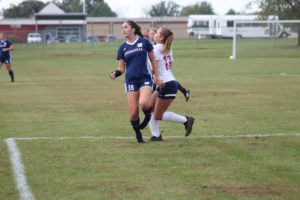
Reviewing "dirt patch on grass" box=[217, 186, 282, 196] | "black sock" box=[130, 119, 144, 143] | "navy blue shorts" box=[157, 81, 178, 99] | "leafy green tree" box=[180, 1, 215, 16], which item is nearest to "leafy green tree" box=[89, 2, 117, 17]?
"leafy green tree" box=[180, 1, 215, 16]

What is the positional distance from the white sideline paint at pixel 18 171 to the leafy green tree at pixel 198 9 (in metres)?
142

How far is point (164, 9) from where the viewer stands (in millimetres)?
156375

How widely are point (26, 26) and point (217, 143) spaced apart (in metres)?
91.0

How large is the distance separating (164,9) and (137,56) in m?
151

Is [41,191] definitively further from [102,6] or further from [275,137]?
[102,6]

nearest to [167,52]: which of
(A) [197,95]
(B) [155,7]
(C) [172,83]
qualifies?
(C) [172,83]

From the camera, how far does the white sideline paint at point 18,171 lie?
5.36 meters

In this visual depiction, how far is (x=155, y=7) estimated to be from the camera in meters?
153

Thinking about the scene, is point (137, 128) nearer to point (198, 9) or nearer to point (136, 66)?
point (136, 66)

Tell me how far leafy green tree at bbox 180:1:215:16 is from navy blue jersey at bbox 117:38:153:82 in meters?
141

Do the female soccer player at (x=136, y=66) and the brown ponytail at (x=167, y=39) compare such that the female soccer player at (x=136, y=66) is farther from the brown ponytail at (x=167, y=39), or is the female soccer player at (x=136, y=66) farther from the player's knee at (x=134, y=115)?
the brown ponytail at (x=167, y=39)

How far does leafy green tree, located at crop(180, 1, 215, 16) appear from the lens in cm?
14725

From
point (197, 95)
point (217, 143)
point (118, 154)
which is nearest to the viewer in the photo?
point (118, 154)

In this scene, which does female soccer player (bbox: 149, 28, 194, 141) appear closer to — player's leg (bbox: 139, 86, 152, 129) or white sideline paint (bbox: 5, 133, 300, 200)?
player's leg (bbox: 139, 86, 152, 129)
